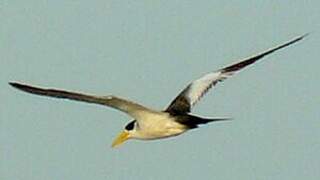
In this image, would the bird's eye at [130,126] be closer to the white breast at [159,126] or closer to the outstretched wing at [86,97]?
the white breast at [159,126]

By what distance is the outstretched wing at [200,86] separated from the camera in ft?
90.5

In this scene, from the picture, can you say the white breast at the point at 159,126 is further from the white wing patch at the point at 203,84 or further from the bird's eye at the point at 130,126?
the white wing patch at the point at 203,84

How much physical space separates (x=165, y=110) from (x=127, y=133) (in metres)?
0.63

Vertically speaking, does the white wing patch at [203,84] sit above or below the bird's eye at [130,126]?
above

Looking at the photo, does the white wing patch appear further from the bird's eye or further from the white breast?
the white breast

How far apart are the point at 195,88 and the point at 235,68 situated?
2.51 ft

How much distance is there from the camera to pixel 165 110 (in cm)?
2728

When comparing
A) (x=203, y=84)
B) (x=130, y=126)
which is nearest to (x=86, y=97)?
(x=130, y=126)

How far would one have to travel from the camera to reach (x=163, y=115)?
26.7 meters

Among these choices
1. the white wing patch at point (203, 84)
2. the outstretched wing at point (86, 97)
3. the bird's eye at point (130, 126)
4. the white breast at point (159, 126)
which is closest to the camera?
the outstretched wing at point (86, 97)

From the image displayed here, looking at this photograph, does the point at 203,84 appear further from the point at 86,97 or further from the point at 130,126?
the point at 86,97

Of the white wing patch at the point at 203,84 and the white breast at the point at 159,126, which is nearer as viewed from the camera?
the white breast at the point at 159,126

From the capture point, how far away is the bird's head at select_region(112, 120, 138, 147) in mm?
27172

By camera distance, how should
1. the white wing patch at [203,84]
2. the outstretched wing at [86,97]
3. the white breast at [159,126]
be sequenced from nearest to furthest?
the outstretched wing at [86,97], the white breast at [159,126], the white wing patch at [203,84]
